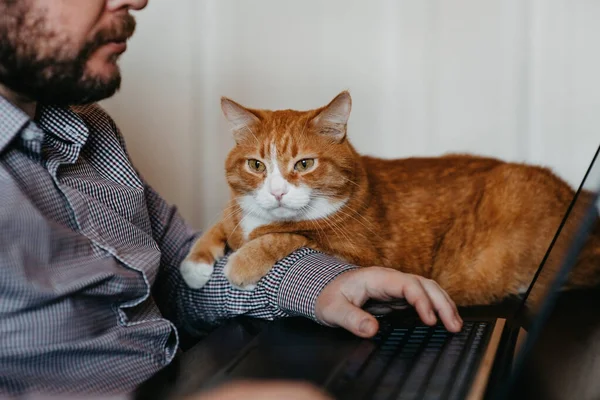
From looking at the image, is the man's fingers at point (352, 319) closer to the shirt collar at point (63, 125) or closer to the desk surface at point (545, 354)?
the desk surface at point (545, 354)

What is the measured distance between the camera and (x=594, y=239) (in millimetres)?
1127

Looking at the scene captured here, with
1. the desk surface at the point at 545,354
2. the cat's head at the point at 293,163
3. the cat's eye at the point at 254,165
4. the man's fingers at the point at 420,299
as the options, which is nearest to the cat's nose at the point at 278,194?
the cat's head at the point at 293,163

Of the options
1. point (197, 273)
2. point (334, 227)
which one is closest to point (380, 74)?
point (334, 227)

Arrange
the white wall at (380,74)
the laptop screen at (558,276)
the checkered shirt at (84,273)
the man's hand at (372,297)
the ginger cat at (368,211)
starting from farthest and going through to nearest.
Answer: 1. the white wall at (380,74)
2. the ginger cat at (368,211)
3. the man's hand at (372,297)
4. the checkered shirt at (84,273)
5. the laptop screen at (558,276)

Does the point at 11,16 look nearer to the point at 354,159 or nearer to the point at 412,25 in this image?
the point at 354,159

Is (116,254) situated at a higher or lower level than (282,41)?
lower

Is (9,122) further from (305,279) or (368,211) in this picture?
(368,211)

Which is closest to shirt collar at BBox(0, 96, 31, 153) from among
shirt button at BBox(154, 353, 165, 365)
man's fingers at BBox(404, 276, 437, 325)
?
shirt button at BBox(154, 353, 165, 365)

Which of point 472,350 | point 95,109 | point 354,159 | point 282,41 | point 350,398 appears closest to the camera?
point 350,398

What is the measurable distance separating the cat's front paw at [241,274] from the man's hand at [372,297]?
0.64 feet

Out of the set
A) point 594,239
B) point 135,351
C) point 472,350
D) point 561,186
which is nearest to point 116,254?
point 135,351

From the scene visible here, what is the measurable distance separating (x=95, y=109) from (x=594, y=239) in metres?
1.02

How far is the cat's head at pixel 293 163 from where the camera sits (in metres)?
1.42

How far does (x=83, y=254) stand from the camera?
3.52 feet
